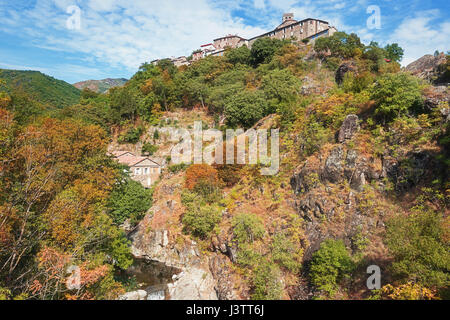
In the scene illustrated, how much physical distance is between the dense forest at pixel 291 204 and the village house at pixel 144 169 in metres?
5.84

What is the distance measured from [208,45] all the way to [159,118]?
150 feet

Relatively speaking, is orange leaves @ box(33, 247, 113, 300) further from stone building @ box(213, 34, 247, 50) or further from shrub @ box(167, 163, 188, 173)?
stone building @ box(213, 34, 247, 50)

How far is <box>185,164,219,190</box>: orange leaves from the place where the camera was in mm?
25906

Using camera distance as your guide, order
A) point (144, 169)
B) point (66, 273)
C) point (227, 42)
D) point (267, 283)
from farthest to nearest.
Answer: point (227, 42) < point (144, 169) < point (267, 283) < point (66, 273)

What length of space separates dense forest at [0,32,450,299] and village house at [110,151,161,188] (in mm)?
5842

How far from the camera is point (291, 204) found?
787 inches

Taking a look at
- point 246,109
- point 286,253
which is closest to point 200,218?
point 286,253

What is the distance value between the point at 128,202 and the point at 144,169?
32.6 feet

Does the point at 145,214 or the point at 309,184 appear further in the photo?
the point at 145,214

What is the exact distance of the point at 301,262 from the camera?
16281 millimetres

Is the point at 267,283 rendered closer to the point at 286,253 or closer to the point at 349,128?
the point at 286,253

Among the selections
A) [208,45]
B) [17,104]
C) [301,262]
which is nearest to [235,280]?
[301,262]

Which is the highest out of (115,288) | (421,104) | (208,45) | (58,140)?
(208,45)
